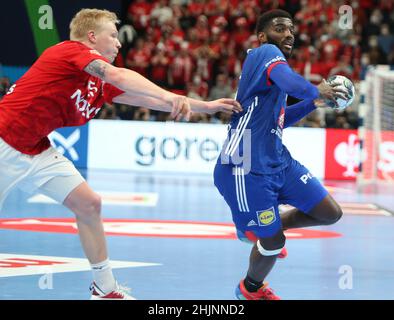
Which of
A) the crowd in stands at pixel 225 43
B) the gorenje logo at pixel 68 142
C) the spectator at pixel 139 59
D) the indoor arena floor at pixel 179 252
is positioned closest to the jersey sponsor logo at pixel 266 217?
the indoor arena floor at pixel 179 252

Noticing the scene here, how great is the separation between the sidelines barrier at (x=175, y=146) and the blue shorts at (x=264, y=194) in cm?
1017

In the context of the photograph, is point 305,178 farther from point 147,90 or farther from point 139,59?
point 139,59

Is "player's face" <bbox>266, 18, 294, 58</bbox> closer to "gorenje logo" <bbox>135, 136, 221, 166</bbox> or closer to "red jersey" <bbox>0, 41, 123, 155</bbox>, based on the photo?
"red jersey" <bbox>0, 41, 123, 155</bbox>

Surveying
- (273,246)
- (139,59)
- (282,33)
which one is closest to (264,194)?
(273,246)

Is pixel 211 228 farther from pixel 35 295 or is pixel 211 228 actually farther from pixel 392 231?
pixel 35 295

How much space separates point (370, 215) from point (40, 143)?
7010 mm

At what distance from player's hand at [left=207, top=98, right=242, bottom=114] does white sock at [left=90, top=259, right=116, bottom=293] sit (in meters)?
1.23

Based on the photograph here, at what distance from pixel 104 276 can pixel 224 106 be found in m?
1.38

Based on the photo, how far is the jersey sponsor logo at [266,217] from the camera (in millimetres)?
5582

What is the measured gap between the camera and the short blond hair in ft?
17.6

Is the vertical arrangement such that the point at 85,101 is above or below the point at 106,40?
below

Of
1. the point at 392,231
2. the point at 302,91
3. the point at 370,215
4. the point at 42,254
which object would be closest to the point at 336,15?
the point at 370,215

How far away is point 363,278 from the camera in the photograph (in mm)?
6762

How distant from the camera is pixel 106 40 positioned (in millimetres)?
5410
